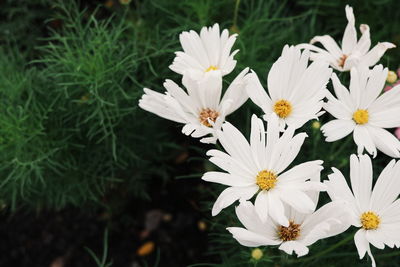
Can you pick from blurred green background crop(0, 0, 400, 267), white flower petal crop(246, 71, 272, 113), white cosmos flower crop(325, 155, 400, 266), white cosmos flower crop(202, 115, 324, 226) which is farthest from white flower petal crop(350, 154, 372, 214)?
blurred green background crop(0, 0, 400, 267)

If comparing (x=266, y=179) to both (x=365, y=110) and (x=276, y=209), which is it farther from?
(x=365, y=110)

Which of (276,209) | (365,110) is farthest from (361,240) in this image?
(365,110)

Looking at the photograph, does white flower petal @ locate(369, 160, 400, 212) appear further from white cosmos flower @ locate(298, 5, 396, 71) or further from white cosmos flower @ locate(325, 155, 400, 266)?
white cosmos flower @ locate(298, 5, 396, 71)

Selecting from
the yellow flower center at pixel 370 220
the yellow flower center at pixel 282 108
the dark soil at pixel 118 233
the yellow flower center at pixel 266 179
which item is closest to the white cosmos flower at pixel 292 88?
the yellow flower center at pixel 282 108

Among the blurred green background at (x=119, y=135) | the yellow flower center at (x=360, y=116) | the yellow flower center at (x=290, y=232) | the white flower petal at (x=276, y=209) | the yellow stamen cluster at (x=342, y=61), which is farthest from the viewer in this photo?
the blurred green background at (x=119, y=135)

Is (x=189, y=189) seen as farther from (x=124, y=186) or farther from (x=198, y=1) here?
(x=198, y=1)

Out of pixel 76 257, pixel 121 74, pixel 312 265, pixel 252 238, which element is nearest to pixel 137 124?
pixel 121 74

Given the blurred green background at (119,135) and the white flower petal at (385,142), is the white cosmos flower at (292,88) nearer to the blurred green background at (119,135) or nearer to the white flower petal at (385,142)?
the white flower petal at (385,142)
